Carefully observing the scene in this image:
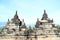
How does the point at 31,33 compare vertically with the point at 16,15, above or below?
below

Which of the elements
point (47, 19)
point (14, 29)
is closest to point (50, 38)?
point (47, 19)

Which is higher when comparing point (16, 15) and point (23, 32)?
point (16, 15)

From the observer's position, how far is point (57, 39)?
4025cm

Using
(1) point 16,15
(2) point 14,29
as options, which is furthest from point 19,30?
(1) point 16,15

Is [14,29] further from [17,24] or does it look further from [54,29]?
[54,29]

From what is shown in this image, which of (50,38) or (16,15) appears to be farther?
(16,15)

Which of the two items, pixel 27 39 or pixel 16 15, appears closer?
pixel 27 39

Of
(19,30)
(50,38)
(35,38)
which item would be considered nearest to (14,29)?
(19,30)

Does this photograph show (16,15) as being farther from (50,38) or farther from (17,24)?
(50,38)

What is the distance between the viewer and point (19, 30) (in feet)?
134

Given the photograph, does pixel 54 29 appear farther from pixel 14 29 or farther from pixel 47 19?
pixel 14 29

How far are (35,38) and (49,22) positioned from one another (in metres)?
4.29

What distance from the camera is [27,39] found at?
39.9 m

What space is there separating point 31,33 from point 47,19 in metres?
4.40
